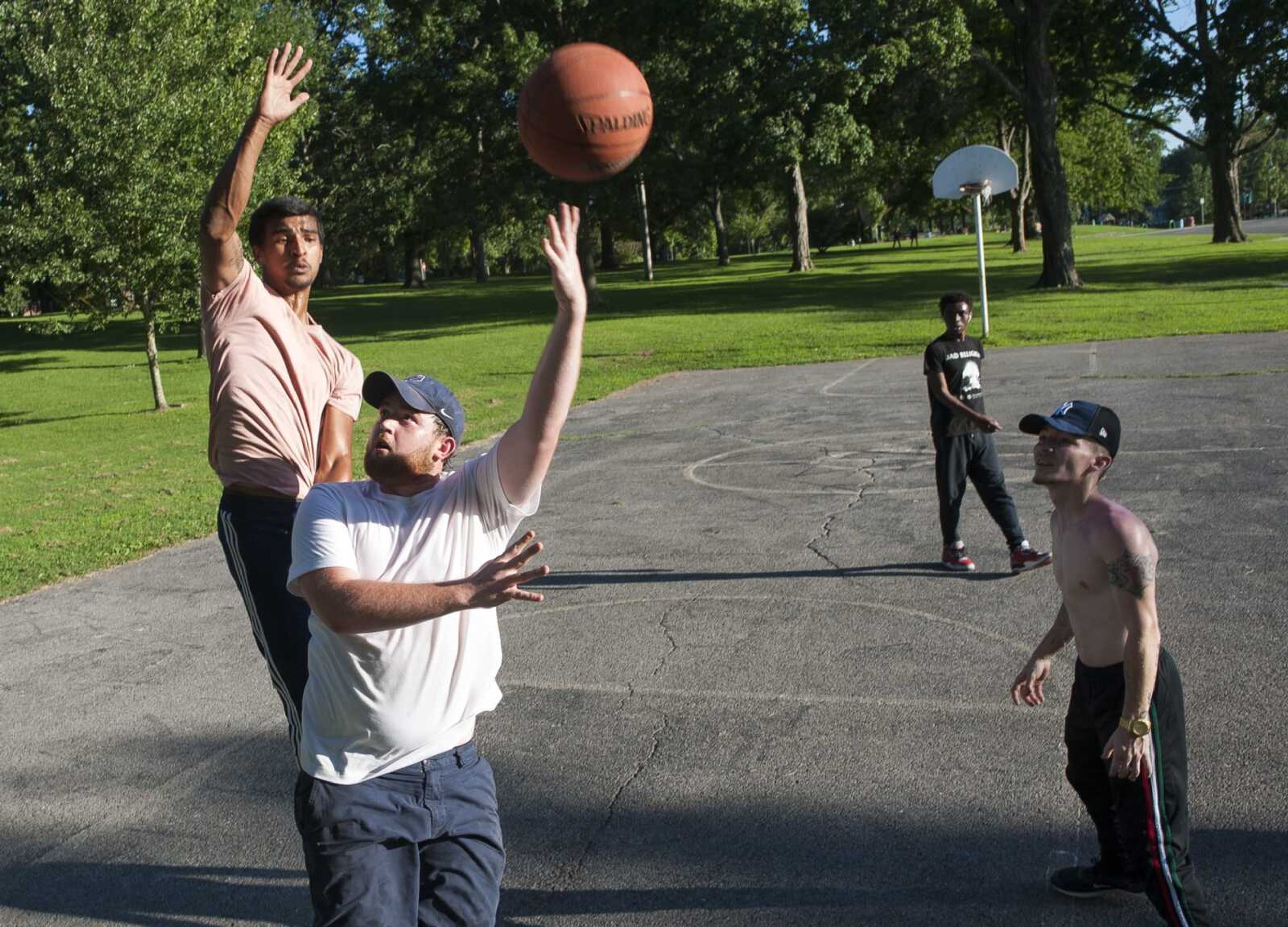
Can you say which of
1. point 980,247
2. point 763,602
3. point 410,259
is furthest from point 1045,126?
point 410,259

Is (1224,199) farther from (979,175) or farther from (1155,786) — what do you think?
(1155,786)

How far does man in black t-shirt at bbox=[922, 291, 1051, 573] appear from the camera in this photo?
8.00 metres

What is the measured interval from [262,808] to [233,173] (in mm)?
2504

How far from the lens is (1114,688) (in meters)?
3.66

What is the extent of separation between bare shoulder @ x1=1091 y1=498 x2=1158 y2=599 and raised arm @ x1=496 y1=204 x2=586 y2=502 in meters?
1.66

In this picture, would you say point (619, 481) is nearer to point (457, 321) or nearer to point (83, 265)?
point (83, 265)

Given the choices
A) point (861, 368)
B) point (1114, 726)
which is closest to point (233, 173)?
point (1114, 726)

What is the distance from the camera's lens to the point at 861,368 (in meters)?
20.3

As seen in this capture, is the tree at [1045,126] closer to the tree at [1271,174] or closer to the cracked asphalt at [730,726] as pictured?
the cracked asphalt at [730,726]

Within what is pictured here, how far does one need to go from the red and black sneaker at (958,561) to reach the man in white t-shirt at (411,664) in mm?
5380

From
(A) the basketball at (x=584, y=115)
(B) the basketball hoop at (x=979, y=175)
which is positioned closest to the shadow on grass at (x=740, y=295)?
(B) the basketball hoop at (x=979, y=175)

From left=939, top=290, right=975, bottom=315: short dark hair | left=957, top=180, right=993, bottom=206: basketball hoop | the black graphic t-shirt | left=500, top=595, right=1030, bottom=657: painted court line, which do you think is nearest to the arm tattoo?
left=500, top=595, right=1030, bottom=657: painted court line

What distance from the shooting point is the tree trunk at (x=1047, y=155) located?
112 ft

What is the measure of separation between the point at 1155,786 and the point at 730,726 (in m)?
2.26
